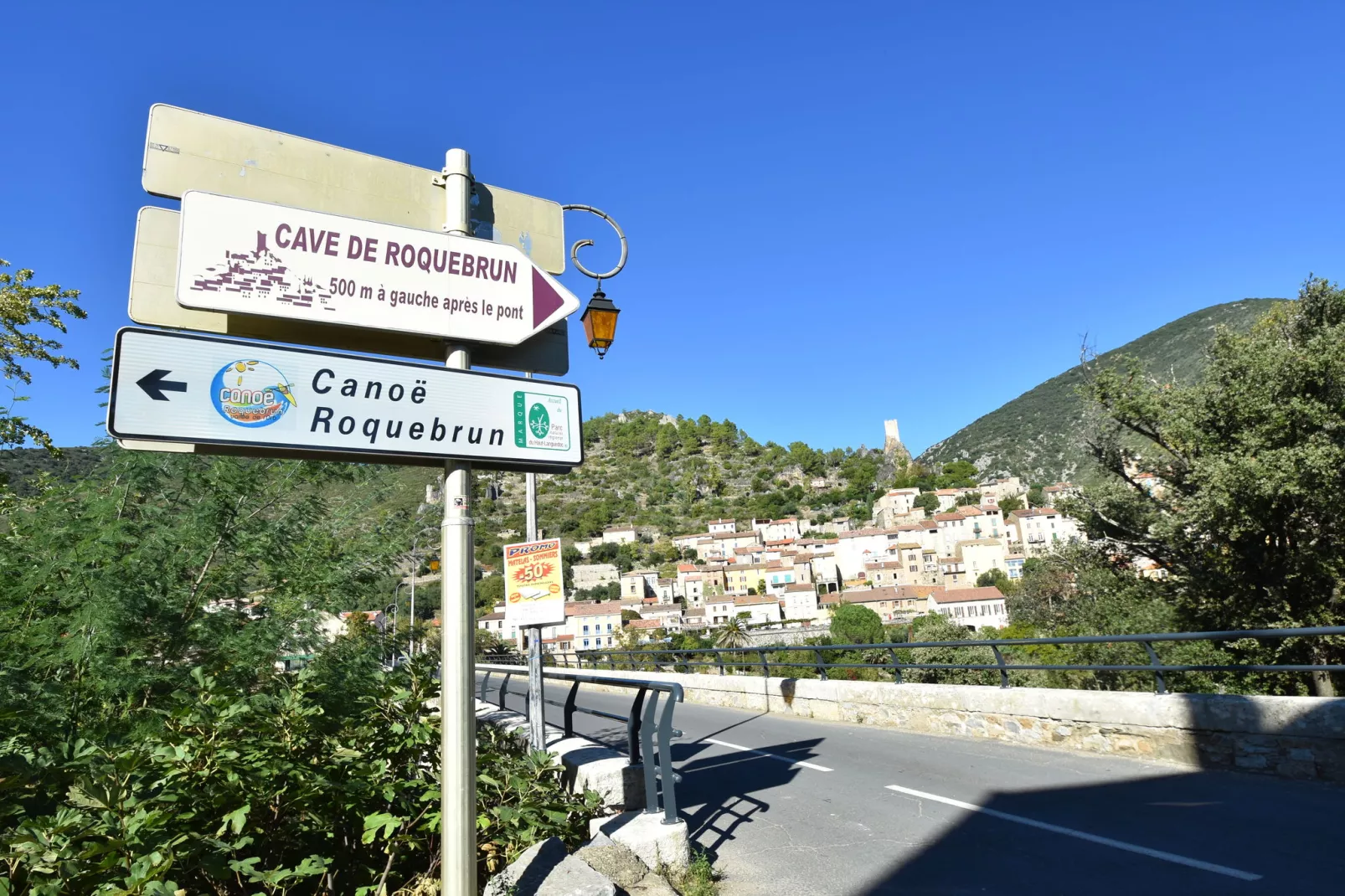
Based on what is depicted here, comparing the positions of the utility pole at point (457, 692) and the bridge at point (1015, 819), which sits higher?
the utility pole at point (457, 692)

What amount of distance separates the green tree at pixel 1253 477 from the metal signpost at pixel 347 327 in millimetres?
19040

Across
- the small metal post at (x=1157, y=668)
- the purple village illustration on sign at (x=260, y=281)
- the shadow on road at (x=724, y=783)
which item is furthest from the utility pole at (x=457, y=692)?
the small metal post at (x=1157, y=668)

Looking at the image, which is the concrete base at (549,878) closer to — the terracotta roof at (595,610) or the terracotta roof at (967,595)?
the terracotta roof at (967,595)

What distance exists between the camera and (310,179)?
301 centimetres

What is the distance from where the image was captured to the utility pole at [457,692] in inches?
105

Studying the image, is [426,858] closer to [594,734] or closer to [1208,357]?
[594,734]

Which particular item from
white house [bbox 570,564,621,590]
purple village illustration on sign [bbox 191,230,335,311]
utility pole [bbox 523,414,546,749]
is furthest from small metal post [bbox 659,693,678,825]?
white house [bbox 570,564,621,590]

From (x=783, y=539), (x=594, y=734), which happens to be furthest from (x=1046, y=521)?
(x=594, y=734)

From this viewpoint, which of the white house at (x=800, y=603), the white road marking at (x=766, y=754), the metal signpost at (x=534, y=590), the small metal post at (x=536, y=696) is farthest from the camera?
the white house at (x=800, y=603)

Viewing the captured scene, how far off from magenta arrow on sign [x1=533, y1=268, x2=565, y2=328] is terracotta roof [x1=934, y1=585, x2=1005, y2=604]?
11655 centimetres

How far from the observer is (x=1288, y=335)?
2070cm

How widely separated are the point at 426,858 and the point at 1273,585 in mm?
21219

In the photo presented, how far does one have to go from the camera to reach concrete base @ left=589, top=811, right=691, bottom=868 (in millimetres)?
4469

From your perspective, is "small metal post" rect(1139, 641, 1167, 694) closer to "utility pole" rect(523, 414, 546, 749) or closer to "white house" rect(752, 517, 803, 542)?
"utility pole" rect(523, 414, 546, 749)
